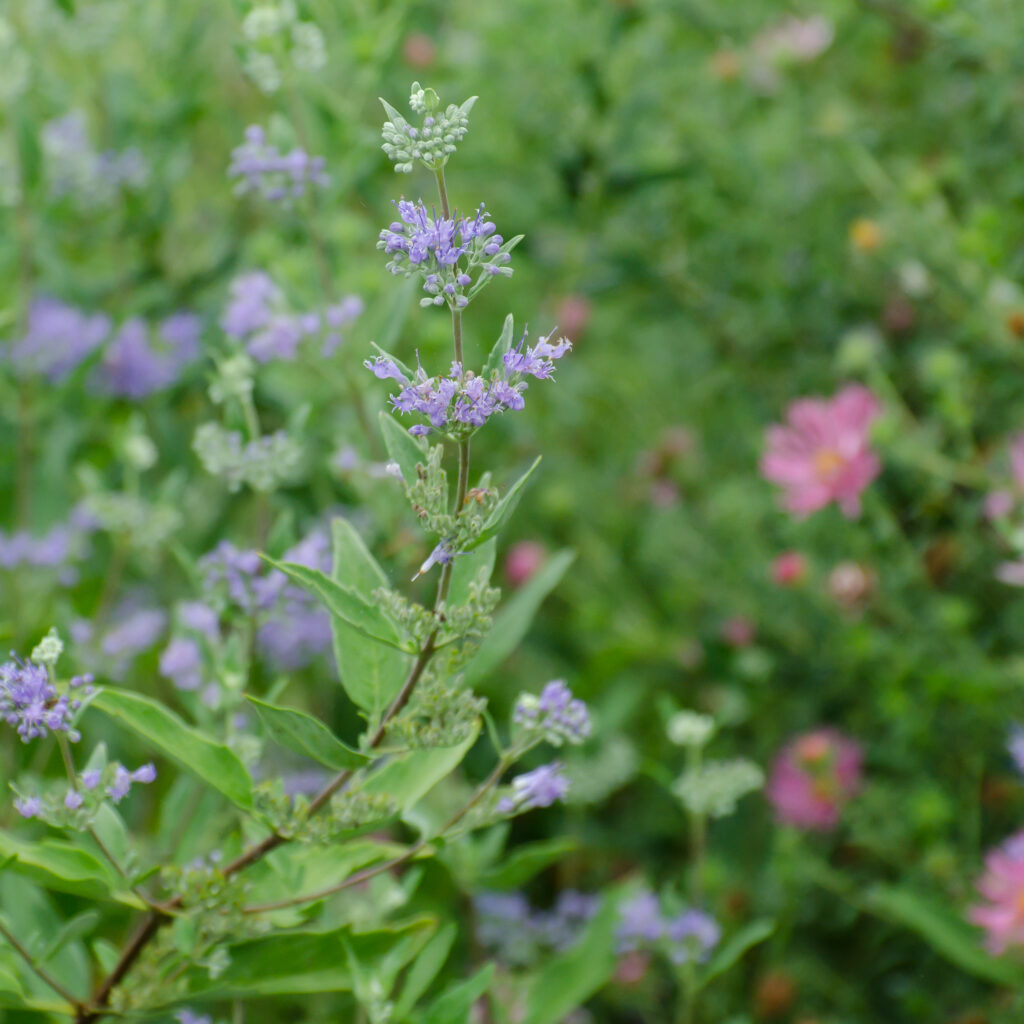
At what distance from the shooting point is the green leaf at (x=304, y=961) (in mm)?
535

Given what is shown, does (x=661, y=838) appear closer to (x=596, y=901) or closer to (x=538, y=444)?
(x=596, y=901)

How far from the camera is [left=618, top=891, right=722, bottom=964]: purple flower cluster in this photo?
28.2 inches

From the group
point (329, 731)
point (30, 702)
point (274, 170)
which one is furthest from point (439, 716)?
point (274, 170)

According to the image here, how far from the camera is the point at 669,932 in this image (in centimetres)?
71

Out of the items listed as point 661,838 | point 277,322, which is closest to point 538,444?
point 661,838

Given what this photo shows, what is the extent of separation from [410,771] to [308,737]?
99 millimetres

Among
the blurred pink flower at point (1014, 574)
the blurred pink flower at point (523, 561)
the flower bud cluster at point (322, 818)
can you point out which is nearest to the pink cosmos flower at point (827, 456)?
the blurred pink flower at point (1014, 574)

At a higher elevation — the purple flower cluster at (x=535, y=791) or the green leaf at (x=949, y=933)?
the purple flower cluster at (x=535, y=791)

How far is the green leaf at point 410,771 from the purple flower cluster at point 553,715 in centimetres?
4

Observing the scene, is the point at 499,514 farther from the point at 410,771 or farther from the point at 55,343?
the point at 55,343

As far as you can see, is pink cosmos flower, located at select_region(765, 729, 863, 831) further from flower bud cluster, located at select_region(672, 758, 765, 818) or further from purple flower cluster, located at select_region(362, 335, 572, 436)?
purple flower cluster, located at select_region(362, 335, 572, 436)

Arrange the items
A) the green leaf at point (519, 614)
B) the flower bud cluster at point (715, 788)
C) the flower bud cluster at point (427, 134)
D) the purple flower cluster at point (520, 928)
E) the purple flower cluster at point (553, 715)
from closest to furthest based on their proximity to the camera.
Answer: the flower bud cluster at point (427, 134) → the purple flower cluster at point (553, 715) → the green leaf at point (519, 614) → the flower bud cluster at point (715, 788) → the purple flower cluster at point (520, 928)

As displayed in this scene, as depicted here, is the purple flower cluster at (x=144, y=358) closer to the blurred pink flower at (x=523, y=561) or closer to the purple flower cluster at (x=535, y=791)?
the blurred pink flower at (x=523, y=561)

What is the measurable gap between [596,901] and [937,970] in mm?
282
